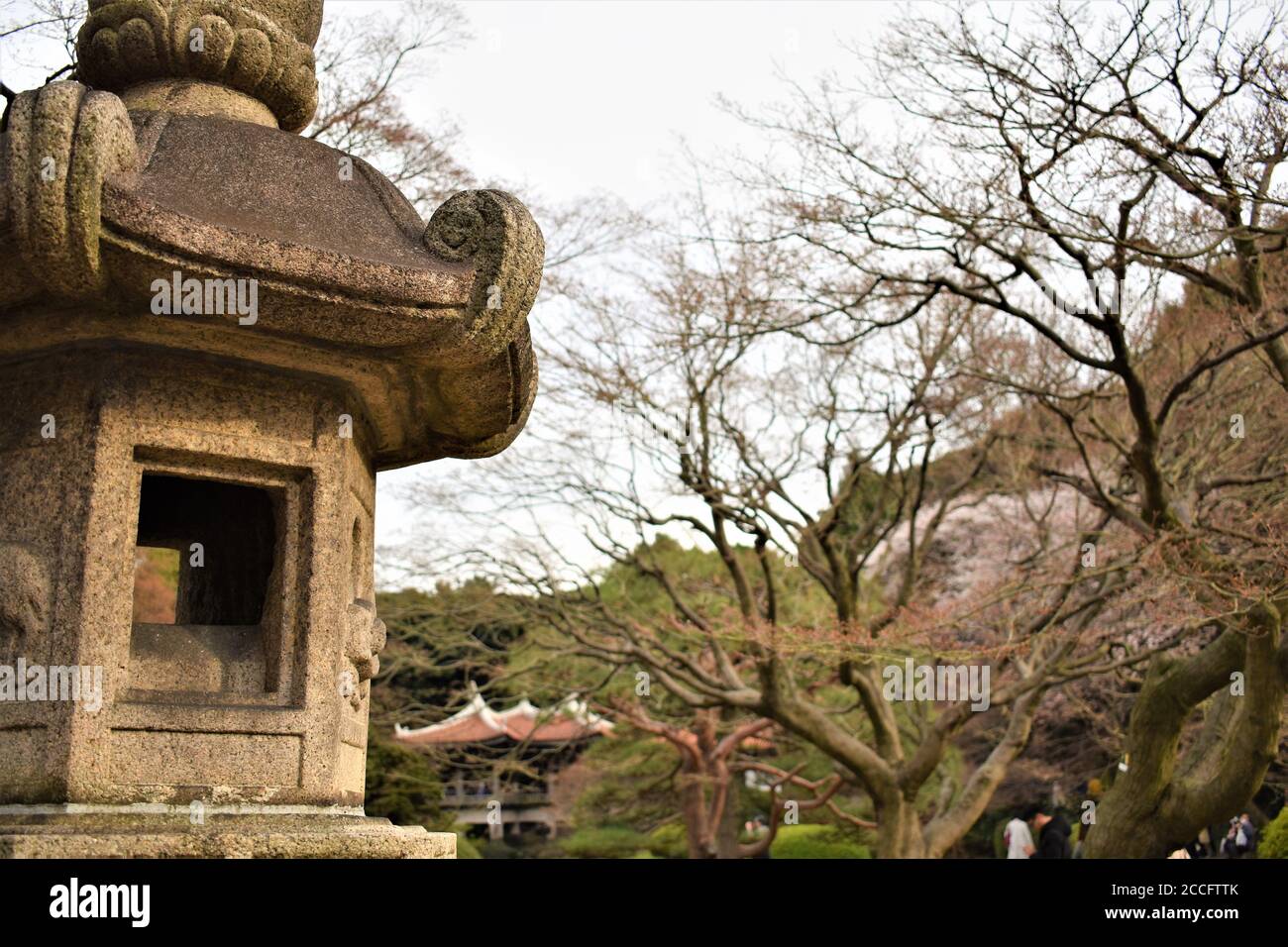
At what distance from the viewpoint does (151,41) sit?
420cm

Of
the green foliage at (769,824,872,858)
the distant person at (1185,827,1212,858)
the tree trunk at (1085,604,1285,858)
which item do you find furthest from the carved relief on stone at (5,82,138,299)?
the green foliage at (769,824,872,858)

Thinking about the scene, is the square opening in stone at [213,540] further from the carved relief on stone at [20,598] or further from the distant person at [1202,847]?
the distant person at [1202,847]

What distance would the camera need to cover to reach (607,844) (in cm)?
1922

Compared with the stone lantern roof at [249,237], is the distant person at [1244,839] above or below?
below

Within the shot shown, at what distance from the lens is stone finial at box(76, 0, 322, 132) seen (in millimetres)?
4184

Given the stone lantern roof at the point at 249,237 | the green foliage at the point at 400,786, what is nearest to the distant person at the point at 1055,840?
the green foliage at the point at 400,786

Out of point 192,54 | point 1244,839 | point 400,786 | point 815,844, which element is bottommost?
point 815,844

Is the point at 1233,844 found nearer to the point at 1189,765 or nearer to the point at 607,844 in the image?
the point at 1189,765

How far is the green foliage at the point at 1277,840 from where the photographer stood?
1001 centimetres

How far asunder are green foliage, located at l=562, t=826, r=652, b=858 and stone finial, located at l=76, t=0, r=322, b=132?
1603cm

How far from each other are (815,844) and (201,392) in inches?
642

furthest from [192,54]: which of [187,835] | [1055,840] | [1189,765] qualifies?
[1055,840]

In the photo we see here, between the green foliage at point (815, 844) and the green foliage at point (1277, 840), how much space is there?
7704mm
